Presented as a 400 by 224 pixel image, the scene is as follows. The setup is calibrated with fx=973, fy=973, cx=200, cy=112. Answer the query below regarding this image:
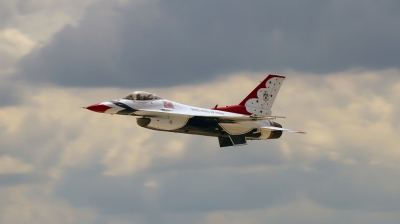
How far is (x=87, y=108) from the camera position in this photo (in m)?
73.8

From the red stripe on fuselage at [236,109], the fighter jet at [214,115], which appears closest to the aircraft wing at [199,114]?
the fighter jet at [214,115]

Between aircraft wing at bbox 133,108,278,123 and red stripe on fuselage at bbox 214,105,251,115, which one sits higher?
red stripe on fuselage at bbox 214,105,251,115

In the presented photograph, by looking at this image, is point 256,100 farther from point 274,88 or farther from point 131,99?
point 131,99

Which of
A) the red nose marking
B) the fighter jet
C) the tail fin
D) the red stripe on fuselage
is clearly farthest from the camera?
the tail fin

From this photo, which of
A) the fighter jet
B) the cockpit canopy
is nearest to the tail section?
the fighter jet

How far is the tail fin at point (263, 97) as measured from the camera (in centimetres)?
8288

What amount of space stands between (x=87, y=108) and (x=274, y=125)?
17003mm

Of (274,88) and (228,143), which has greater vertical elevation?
(274,88)

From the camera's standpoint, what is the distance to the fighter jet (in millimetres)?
75312

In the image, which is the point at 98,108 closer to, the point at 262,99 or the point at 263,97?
the point at 262,99

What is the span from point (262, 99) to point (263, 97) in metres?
0.20

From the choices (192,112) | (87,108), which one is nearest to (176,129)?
(192,112)

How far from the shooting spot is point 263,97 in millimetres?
83625

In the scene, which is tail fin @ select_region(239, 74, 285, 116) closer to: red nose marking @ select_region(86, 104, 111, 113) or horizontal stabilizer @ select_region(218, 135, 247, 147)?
horizontal stabilizer @ select_region(218, 135, 247, 147)
